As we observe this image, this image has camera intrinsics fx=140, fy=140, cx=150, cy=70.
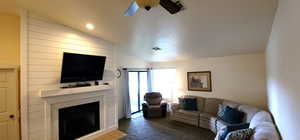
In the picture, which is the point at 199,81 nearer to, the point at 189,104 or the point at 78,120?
the point at 189,104

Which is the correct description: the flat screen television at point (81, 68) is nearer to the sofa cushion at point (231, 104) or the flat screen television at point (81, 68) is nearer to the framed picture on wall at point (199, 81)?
the framed picture on wall at point (199, 81)

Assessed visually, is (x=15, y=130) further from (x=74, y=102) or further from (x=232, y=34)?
(x=232, y=34)

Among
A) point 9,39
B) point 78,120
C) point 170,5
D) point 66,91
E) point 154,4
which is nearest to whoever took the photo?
point 154,4

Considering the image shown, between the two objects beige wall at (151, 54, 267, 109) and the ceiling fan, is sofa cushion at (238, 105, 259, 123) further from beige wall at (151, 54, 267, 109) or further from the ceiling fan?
the ceiling fan

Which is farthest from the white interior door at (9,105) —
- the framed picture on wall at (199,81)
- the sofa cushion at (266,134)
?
the framed picture on wall at (199,81)

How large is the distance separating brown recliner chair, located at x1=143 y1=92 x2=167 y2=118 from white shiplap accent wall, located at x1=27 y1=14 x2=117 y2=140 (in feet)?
10.2

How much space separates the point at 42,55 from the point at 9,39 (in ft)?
2.32

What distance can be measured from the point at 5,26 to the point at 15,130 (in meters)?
2.13

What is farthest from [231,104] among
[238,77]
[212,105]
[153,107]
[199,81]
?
[153,107]

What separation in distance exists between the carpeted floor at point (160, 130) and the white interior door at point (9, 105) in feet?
7.72

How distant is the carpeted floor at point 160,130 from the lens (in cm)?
370

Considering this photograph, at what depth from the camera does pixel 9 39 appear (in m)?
2.90

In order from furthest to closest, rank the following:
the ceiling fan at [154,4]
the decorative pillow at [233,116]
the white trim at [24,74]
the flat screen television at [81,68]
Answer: the decorative pillow at [233,116] < the flat screen television at [81,68] < the white trim at [24,74] < the ceiling fan at [154,4]

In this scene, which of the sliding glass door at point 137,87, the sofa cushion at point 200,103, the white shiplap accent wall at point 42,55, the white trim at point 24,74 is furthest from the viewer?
the sliding glass door at point 137,87
